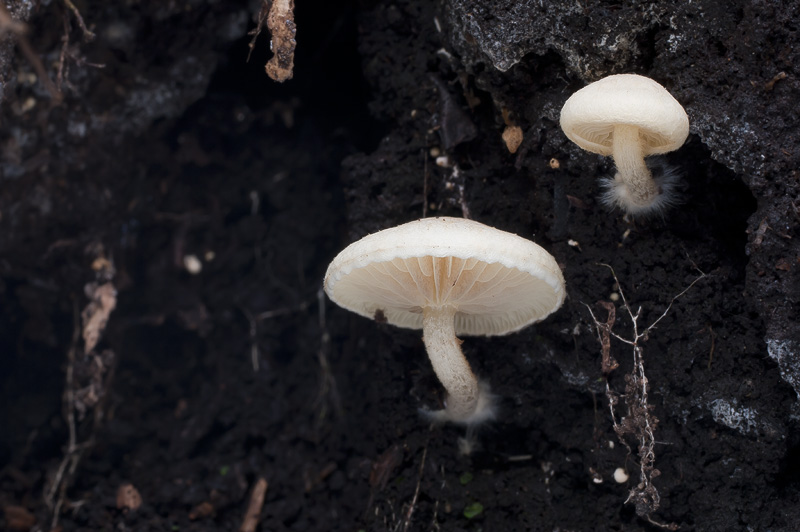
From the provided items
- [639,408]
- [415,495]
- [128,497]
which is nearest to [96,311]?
[128,497]

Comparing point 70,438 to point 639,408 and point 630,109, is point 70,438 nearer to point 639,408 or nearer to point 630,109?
point 639,408

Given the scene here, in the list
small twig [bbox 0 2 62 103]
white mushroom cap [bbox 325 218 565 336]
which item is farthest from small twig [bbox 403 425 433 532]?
small twig [bbox 0 2 62 103]

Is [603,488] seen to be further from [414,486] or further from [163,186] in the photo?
[163,186]

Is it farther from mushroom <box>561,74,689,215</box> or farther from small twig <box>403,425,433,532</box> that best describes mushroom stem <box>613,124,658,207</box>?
small twig <box>403,425,433,532</box>

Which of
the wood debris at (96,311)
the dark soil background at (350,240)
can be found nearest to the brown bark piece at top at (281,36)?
the dark soil background at (350,240)

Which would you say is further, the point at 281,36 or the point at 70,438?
the point at 70,438

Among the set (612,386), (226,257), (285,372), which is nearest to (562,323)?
(612,386)
